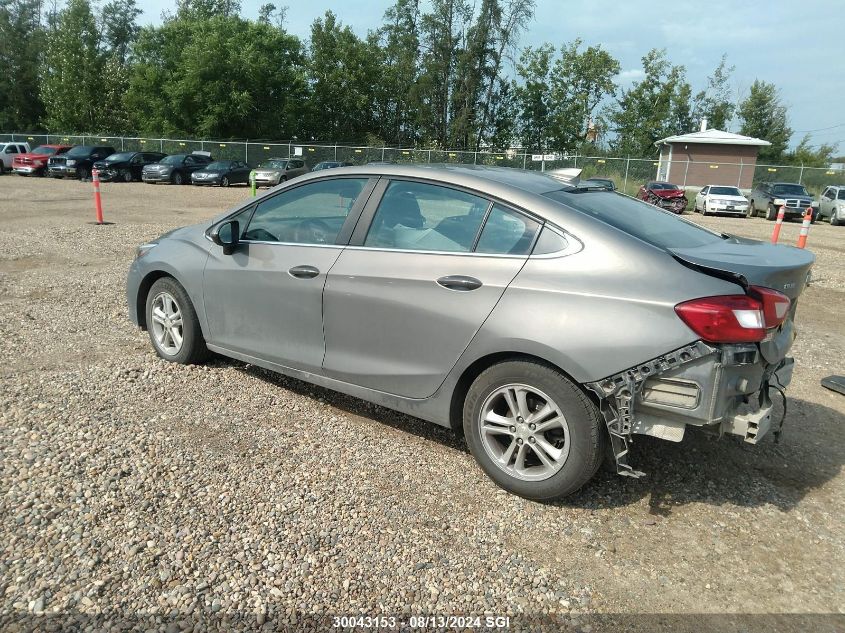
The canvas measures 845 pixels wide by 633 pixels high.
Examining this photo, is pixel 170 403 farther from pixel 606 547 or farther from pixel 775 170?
pixel 775 170

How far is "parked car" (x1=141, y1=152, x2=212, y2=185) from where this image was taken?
33.0 metres

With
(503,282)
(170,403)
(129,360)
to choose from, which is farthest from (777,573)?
(129,360)

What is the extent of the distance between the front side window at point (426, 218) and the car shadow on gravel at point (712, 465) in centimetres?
120

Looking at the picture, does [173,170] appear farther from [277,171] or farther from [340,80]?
[340,80]

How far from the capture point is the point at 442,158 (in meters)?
42.1

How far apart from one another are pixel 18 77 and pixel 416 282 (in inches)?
2860

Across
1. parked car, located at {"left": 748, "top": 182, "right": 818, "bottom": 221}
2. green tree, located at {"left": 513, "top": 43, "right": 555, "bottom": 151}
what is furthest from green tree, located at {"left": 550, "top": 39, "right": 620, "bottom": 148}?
parked car, located at {"left": 748, "top": 182, "right": 818, "bottom": 221}

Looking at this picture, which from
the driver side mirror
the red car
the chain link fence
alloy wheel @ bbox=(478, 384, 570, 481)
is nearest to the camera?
alloy wheel @ bbox=(478, 384, 570, 481)

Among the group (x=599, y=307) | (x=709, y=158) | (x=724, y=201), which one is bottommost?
(x=724, y=201)

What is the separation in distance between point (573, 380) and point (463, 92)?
2208 inches

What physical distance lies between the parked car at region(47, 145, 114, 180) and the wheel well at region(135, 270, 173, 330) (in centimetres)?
3152

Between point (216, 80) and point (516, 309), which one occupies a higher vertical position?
point (216, 80)

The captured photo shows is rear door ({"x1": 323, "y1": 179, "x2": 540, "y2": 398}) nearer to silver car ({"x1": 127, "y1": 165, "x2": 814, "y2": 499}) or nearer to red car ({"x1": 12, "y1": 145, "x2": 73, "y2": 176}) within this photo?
silver car ({"x1": 127, "y1": 165, "x2": 814, "y2": 499})

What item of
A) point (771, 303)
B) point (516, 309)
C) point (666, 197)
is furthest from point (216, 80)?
point (771, 303)
